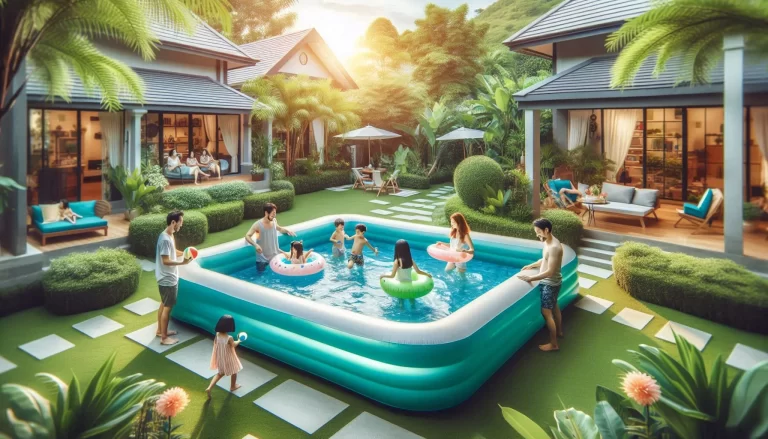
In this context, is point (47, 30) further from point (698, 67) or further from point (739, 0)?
point (698, 67)

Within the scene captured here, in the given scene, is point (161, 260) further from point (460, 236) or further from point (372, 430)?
point (460, 236)

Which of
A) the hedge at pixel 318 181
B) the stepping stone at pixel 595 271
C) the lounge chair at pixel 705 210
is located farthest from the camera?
the hedge at pixel 318 181

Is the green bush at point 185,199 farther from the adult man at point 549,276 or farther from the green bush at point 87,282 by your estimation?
the adult man at point 549,276

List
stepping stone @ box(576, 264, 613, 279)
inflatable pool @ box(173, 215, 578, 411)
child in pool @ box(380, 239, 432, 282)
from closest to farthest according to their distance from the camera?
inflatable pool @ box(173, 215, 578, 411) < child in pool @ box(380, 239, 432, 282) < stepping stone @ box(576, 264, 613, 279)

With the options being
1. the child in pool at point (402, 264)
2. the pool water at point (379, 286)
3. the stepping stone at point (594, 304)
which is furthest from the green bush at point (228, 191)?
the stepping stone at point (594, 304)

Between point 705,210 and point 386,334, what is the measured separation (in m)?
9.23

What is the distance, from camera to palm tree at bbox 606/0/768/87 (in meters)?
5.52

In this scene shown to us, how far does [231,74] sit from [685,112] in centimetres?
2006

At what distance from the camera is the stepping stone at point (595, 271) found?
9844 mm

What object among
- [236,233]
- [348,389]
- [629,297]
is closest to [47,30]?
[348,389]

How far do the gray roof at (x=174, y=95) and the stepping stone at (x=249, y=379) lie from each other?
981cm

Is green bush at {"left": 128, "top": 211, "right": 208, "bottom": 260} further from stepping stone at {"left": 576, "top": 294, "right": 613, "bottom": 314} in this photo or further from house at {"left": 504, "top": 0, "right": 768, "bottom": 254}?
stepping stone at {"left": 576, "top": 294, "right": 613, "bottom": 314}

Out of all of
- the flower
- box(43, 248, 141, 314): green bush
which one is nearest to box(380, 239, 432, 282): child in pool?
the flower

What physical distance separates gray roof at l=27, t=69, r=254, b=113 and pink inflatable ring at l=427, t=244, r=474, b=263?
32.4 ft
